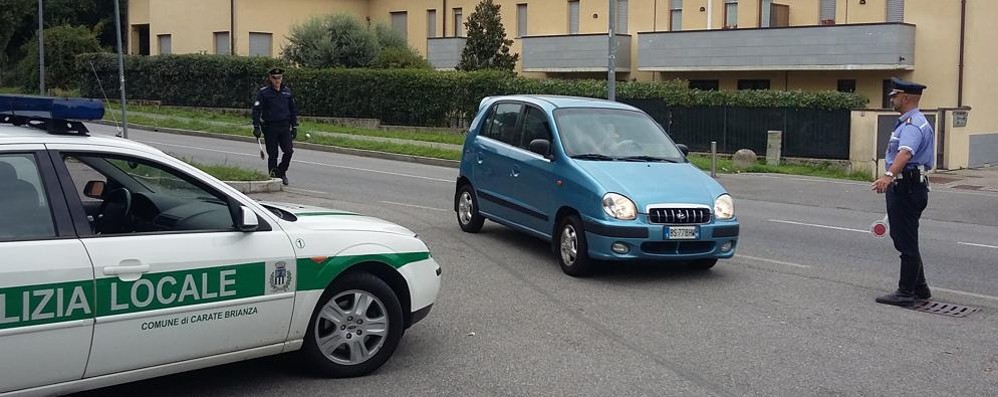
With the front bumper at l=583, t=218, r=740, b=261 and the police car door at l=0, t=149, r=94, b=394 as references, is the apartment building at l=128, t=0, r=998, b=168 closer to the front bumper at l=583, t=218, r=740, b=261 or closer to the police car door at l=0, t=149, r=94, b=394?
the front bumper at l=583, t=218, r=740, b=261

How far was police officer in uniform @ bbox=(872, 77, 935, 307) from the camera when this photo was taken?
788cm

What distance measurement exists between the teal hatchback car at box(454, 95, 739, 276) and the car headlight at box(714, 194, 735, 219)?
0.04 ft

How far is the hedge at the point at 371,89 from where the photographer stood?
28.6 m

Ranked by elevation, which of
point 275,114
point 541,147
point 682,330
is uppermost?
point 275,114

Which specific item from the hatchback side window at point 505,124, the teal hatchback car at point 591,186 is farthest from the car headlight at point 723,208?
the hatchback side window at point 505,124

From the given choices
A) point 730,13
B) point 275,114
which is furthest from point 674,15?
point 275,114

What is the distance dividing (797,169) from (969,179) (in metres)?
3.95

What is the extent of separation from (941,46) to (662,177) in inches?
922

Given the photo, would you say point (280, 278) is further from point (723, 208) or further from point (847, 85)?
point (847, 85)

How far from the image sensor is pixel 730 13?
34.7 meters

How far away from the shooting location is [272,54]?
148ft

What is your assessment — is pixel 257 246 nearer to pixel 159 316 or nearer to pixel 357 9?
pixel 159 316

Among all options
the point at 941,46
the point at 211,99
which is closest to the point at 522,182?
the point at 941,46

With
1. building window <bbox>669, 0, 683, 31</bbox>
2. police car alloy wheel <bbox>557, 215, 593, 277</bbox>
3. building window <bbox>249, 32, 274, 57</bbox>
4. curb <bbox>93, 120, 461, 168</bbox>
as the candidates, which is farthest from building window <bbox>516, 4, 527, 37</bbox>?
police car alloy wheel <bbox>557, 215, 593, 277</bbox>
